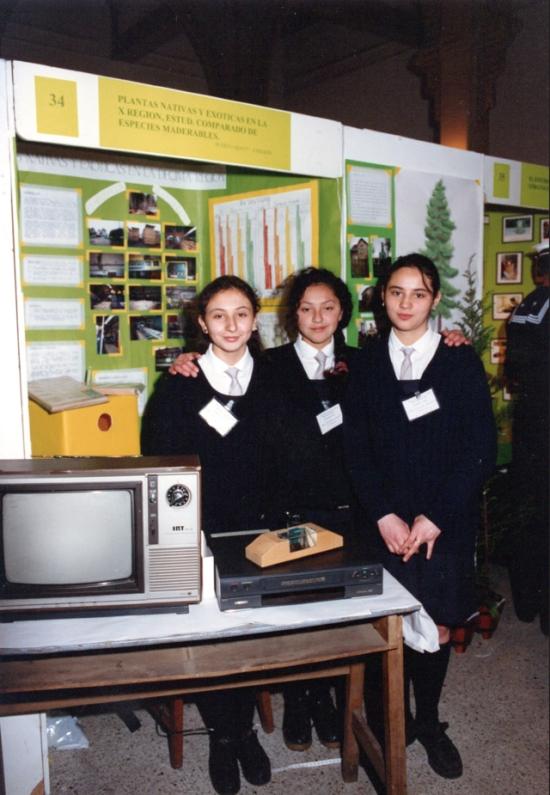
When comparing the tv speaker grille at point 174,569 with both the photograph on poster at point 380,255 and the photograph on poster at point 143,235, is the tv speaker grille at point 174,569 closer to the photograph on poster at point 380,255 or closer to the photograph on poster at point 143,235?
the photograph on poster at point 380,255

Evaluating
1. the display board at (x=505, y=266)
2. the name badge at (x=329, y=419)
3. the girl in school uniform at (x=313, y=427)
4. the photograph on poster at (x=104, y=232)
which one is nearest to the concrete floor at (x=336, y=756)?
the girl in school uniform at (x=313, y=427)

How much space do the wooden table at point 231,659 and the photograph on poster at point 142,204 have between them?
2.05 metres

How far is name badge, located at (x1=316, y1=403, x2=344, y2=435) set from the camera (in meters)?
2.22

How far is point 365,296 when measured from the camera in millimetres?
2713

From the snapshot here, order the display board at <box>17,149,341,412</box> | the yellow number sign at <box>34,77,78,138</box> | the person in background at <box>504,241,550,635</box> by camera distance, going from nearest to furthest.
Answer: the yellow number sign at <box>34,77,78,138</box>
the display board at <box>17,149,341,412</box>
the person in background at <box>504,241,550,635</box>

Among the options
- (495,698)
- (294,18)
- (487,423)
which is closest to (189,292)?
(487,423)

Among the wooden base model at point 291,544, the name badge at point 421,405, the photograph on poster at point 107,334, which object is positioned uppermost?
the photograph on poster at point 107,334

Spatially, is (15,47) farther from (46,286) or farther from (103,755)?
(103,755)

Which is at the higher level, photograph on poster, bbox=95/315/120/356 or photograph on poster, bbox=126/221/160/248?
photograph on poster, bbox=126/221/160/248

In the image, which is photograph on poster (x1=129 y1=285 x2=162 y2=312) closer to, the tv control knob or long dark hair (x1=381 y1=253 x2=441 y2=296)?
long dark hair (x1=381 y1=253 x2=441 y2=296)

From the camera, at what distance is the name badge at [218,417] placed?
2.01 m

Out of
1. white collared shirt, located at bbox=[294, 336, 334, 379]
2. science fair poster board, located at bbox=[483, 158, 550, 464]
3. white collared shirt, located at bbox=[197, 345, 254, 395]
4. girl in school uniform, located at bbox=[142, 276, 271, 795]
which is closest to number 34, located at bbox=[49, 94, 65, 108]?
girl in school uniform, located at bbox=[142, 276, 271, 795]

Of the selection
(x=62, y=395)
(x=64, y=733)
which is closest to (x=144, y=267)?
(x=62, y=395)

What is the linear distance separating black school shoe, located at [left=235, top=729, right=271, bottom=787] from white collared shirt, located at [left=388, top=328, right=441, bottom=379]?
1347 mm
